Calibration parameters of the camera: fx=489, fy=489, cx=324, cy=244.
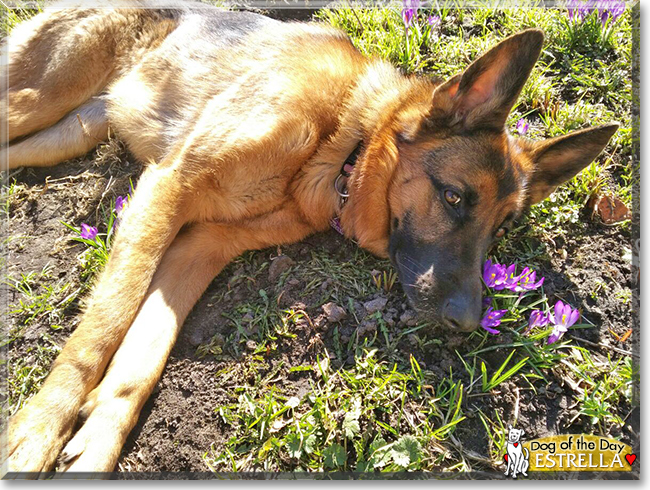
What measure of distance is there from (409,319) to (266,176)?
1337 mm

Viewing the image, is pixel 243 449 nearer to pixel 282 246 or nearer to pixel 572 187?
pixel 282 246

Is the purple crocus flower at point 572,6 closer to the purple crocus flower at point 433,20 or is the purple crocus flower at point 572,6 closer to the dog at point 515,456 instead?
the purple crocus flower at point 433,20

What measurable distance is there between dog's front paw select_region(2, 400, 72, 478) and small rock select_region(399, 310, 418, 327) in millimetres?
1968

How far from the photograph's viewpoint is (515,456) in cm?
261

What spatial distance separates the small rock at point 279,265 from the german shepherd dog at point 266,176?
19 centimetres

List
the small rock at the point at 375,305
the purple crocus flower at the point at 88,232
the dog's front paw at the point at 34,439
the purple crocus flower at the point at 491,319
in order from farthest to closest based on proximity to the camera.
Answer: the purple crocus flower at the point at 88,232, the small rock at the point at 375,305, the purple crocus flower at the point at 491,319, the dog's front paw at the point at 34,439

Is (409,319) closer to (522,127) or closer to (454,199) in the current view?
(454,199)

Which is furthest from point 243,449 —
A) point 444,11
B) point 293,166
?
point 444,11

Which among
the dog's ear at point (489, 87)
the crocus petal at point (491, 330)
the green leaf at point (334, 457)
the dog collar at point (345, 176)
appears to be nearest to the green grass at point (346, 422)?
the green leaf at point (334, 457)

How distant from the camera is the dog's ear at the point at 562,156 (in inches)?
127

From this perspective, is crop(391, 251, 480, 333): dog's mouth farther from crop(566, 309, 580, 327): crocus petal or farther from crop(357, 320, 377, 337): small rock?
crop(566, 309, 580, 327): crocus petal

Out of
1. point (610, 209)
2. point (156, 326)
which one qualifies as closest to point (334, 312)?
point (156, 326)

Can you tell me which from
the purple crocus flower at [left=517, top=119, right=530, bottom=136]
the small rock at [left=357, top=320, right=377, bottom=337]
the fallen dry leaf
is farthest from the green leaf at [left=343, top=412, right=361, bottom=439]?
the purple crocus flower at [left=517, top=119, right=530, bottom=136]

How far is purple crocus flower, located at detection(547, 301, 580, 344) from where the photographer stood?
304 cm
